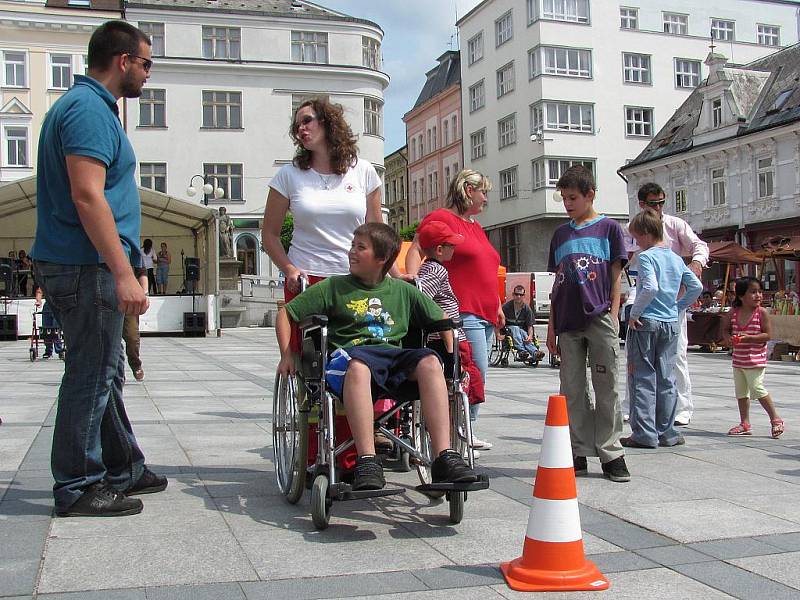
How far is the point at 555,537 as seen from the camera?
339 cm

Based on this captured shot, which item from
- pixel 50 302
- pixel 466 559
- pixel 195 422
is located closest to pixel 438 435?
pixel 466 559

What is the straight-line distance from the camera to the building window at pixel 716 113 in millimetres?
39156

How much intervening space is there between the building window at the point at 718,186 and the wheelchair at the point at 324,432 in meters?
36.8

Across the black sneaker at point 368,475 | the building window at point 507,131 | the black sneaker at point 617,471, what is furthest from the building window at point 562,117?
the black sneaker at point 368,475

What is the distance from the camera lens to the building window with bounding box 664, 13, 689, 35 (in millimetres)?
51406

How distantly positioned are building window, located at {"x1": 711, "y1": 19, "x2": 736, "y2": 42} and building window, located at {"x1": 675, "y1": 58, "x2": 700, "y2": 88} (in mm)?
2192

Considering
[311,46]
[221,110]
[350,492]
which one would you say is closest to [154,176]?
[221,110]

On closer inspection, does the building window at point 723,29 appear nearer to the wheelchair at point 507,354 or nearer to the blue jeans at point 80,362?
the wheelchair at point 507,354

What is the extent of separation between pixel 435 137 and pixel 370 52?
13.4 meters

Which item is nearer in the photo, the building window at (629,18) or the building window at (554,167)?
the building window at (554,167)

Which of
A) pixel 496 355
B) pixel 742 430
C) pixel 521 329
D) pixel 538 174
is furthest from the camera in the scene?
pixel 538 174

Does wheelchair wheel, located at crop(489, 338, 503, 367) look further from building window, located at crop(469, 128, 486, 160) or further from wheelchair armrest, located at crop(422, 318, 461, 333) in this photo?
building window, located at crop(469, 128, 486, 160)

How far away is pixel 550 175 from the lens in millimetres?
47375

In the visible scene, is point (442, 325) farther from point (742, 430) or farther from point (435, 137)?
point (435, 137)
